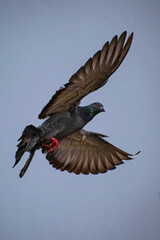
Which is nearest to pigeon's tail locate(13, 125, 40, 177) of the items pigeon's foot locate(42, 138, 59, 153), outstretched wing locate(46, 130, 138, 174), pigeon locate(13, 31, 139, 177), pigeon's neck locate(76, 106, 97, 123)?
pigeon locate(13, 31, 139, 177)

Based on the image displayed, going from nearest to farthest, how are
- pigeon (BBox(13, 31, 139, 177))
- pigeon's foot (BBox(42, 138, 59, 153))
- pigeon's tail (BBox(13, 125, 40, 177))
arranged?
pigeon (BBox(13, 31, 139, 177))
pigeon's tail (BBox(13, 125, 40, 177))
pigeon's foot (BBox(42, 138, 59, 153))

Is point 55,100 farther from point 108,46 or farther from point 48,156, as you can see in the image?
point 48,156

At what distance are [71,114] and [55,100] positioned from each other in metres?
0.68

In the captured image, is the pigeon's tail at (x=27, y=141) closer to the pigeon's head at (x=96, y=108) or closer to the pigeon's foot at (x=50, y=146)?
the pigeon's foot at (x=50, y=146)

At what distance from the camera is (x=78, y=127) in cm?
922

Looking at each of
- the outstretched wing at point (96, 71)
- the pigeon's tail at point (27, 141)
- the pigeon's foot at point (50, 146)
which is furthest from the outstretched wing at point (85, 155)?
the outstretched wing at point (96, 71)

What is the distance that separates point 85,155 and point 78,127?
214 centimetres

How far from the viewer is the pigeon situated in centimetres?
825

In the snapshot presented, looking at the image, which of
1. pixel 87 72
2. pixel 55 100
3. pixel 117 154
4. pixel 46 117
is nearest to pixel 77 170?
pixel 117 154

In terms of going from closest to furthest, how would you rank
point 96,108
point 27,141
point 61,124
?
point 27,141 → point 61,124 → point 96,108

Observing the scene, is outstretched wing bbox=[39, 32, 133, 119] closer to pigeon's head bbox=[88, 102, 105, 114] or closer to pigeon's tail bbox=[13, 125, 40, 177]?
pigeon's head bbox=[88, 102, 105, 114]

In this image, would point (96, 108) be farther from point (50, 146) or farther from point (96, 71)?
point (50, 146)

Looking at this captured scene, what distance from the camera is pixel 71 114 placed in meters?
9.23

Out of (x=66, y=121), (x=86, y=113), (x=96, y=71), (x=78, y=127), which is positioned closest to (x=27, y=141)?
(x=66, y=121)
